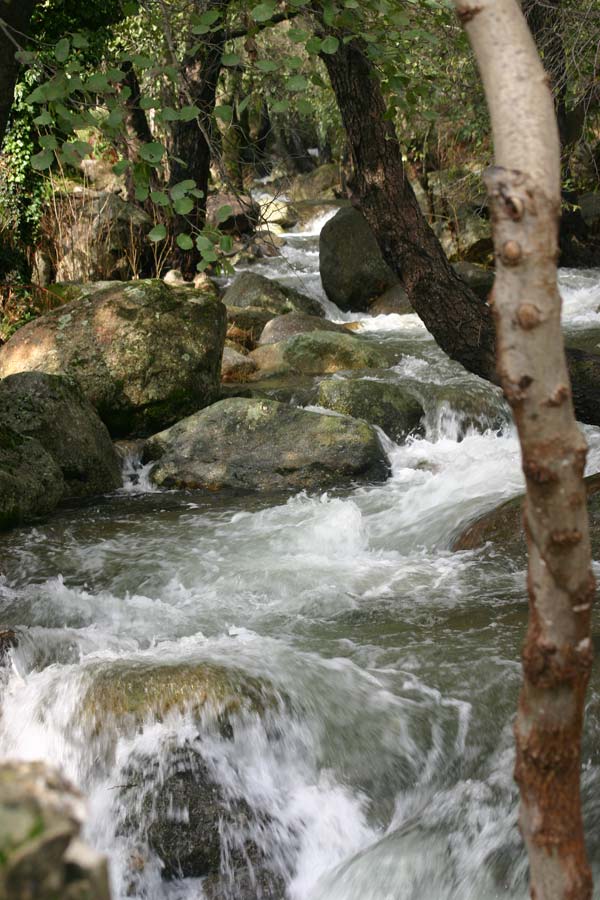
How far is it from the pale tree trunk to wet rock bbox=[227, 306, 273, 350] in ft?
36.3

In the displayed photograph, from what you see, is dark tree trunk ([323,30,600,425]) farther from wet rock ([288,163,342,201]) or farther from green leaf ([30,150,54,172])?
wet rock ([288,163,342,201])

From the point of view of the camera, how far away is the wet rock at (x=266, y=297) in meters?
14.4

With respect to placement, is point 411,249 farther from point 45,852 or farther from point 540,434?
point 45,852

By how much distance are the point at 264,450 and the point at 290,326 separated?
490 cm

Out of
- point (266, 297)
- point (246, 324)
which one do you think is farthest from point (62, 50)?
point (266, 297)

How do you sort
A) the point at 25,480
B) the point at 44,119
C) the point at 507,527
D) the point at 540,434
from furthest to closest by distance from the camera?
1. the point at 25,480
2. the point at 507,527
3. the point at 44,119
4. the point at 540,434

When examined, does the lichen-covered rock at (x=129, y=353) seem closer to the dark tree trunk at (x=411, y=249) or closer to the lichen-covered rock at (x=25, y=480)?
the lichen-covered rock at (x=25, y=480)

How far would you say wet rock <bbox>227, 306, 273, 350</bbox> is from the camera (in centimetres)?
1284

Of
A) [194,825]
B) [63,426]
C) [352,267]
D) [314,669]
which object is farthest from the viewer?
[352,267]

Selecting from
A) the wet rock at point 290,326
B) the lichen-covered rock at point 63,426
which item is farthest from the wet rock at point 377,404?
Result: the wet rock at point 290,326

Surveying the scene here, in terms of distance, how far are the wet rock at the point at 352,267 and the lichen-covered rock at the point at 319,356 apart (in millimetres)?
3955

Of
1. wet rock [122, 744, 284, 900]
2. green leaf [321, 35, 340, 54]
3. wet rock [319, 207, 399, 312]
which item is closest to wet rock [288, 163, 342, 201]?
wet rock [319, 207, 399, 312]

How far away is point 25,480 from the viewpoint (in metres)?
7.34

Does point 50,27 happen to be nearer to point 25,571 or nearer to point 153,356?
point 153,356
